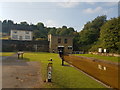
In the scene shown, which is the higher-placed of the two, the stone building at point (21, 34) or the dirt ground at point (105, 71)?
the stone building at point (21, 34)

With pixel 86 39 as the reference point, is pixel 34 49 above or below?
below

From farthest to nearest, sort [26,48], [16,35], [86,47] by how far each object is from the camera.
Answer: [16,35] → [86,47] → [26,48]

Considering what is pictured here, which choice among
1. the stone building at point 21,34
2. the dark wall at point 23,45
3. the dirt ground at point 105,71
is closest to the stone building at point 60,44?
the dark wall at point 23,45

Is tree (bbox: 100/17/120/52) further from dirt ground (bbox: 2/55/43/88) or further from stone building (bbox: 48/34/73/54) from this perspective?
dirt ground (bbox: 2/55/43/88)

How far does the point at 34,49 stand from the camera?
44.0 meters

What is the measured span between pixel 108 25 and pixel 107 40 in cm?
403

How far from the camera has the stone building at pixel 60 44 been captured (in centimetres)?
4375

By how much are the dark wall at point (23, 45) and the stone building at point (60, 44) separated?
2553 millimetres

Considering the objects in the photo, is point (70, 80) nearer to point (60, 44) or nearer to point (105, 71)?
point (105, 71)

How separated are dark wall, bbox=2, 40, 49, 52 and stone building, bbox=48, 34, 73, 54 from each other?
101 inches

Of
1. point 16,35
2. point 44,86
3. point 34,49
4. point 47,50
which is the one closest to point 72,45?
point 47,50

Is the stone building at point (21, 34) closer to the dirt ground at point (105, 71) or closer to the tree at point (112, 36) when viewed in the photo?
the tree at point (112, 36)

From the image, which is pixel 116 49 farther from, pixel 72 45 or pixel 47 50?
pixel 47 50

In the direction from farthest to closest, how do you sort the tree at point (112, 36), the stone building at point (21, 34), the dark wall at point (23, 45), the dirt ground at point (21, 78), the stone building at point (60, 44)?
the stone building at point (21, 34) < the stone building at point (60, 44) < the dark wall at point (23, 45) < the tree at point (112, 36) < the dirt ground at point (21, 78)
